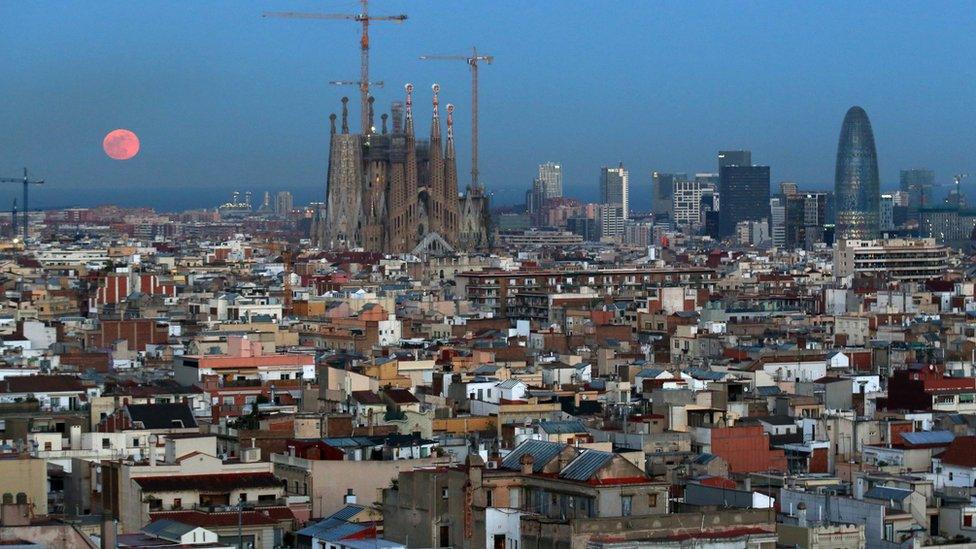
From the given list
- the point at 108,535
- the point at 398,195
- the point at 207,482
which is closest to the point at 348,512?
the point at 207,482

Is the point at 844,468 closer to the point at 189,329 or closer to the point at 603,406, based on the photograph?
the point at 603,406

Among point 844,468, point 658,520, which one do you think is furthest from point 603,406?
point 658,520

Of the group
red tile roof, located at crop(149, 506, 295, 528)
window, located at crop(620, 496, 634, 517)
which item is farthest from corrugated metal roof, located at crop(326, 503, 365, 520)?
window, located at crop(620, 496, 634, 517)

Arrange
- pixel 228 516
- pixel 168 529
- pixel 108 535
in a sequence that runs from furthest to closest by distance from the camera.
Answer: pixel 228 516 < pixel 168 529 < pixel 108 535

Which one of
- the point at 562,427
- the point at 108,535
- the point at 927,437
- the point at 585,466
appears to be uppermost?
the point at 585,466

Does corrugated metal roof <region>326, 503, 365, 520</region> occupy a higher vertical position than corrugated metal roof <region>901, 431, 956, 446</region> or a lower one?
higher

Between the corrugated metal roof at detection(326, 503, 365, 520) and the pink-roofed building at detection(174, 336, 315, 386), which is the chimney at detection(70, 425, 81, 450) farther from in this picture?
the pink-roofed building at detection(174, 336, 315, 386)

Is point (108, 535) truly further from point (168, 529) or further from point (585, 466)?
point (585, 466)
